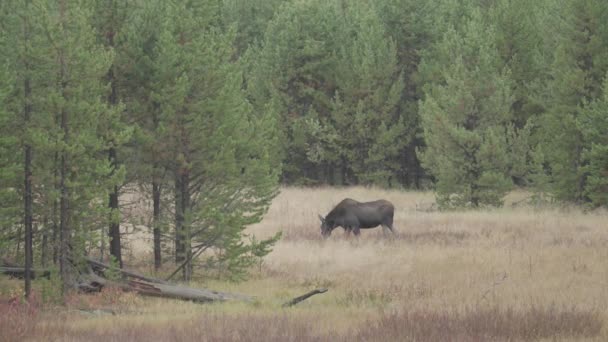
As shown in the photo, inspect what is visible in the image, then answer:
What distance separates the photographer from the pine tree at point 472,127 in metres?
32.7

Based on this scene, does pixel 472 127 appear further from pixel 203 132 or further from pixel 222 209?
pixel 203 132

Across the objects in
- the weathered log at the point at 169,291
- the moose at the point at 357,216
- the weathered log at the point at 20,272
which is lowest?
the weathered log at the point at 169,291

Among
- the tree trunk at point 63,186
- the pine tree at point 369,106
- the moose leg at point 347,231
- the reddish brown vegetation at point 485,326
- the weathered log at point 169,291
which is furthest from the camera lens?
the pine tree at point 369,106

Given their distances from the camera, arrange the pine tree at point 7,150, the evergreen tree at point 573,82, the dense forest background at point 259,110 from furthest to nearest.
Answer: the evergreen tree at point 573,82, the dense forest background at point 259,110, the pine tree at point 7,150

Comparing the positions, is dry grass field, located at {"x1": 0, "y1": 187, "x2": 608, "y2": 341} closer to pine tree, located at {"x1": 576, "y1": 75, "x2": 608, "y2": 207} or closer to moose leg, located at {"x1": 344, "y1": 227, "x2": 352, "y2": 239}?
moose leg, located at {"x1": 344, "y1": 227, "x2": 352, "y2": 239}

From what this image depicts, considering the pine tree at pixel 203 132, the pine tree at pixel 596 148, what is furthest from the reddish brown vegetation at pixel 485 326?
the pine tree at pixel 596 148

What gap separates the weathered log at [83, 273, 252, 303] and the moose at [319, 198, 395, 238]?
1065cm

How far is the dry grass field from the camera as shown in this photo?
35.6ft

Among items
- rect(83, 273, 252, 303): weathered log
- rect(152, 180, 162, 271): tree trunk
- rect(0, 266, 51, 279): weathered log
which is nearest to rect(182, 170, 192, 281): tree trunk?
rect(152, 180, 162, 271): tree trunk

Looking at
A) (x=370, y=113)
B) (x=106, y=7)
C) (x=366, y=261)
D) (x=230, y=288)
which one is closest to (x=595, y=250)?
(x=366, y=261)

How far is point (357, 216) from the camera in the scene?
86.9 feet

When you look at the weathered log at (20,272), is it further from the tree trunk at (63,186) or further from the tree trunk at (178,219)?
the tree trunk at (178,219)

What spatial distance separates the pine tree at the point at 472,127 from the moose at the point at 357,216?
24.4 feet

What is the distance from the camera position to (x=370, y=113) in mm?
45781
